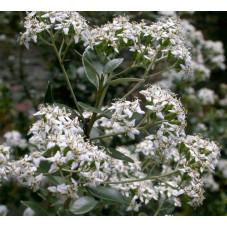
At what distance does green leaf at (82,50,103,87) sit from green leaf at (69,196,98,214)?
337 millimetres

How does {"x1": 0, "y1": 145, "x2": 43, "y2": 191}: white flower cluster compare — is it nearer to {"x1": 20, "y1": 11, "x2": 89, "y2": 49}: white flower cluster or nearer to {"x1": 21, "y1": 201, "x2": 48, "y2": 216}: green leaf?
{"x1": 21, "y1": 201, "x2": 48, "y2": 216}: green leaf

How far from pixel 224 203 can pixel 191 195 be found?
1178mm

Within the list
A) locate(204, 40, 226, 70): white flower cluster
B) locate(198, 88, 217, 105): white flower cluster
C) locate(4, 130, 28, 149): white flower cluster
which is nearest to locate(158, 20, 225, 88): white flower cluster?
locate(204, 40, 226, 70): white flower cluster

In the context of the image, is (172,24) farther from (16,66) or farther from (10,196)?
(16,66)

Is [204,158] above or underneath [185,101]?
above

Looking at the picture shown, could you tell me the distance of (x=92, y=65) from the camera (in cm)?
109

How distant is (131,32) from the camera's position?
111 cm

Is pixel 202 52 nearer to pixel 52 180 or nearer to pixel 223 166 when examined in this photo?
pixel 223 166

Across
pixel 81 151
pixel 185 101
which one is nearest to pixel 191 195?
pixel 81 151

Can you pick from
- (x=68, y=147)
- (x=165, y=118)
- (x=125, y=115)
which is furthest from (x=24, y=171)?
(x=165, y=118)

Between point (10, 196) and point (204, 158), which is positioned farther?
point (10, 196)

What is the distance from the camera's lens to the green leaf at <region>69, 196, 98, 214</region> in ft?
3.60

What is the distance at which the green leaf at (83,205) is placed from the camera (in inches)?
43.2
